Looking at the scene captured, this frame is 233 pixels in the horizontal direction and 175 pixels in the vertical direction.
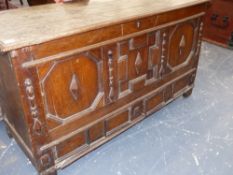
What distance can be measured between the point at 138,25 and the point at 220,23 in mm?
2184

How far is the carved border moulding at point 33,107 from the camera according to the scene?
1172 mm

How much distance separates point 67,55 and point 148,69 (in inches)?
26.3

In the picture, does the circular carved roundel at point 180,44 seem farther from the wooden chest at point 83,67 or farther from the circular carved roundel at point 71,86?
the circular carved roundel at point 71,86

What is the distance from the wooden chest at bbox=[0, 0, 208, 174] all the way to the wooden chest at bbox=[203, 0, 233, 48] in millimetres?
1427

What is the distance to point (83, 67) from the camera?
52.7 inches

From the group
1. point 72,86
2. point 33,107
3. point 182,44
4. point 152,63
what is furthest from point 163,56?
point 33,107

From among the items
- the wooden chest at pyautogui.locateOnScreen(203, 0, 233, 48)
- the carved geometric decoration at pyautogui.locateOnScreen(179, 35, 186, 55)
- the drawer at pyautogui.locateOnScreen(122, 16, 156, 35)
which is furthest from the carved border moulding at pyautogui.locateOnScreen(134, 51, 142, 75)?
the wooden chest at pyautogui.locateOnScreen(203, 0, 233, 48)

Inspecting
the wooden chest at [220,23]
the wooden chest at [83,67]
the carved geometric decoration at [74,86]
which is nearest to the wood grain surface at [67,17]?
the wooden chest at [83,67]

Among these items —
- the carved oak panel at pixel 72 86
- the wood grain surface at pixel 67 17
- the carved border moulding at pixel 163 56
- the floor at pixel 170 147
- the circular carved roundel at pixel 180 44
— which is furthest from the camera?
the circular carved roundel at pixel 180 44

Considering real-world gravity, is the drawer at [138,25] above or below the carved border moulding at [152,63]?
above

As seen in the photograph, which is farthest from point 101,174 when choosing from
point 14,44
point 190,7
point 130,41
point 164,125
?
point 190,7

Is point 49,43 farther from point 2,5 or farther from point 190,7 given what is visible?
point 2,5

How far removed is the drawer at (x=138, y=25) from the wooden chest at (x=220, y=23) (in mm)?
1998

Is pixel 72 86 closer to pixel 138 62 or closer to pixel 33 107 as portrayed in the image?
pixel 33 107
